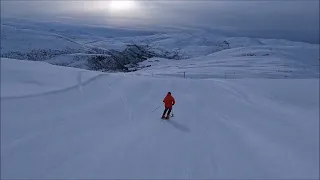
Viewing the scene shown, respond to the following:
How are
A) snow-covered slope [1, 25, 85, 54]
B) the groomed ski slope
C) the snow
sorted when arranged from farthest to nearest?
1. snow-covered slope [1, 25, 85, 54]
2. the snow
3. the groomed ski slope

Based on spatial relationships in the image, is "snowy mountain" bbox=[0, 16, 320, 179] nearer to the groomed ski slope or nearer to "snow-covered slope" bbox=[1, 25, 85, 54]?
the groomed ski slope

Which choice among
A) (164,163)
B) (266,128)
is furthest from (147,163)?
(266,128)

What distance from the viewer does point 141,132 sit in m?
9.13

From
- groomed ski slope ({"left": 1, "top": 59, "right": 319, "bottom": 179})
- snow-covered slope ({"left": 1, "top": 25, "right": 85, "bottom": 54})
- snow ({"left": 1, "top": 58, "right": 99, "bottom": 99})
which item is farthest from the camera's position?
snow-covered slope ({"left": 1, "top": 25, "right": 85, "bottom": 54})

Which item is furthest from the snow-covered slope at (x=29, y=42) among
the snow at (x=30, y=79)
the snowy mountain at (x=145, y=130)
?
the snowy mountain at (x=145, y=130)

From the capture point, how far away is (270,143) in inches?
344

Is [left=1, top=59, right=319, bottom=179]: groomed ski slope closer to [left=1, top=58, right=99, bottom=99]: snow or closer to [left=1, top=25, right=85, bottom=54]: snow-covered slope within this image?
[left=1, top=58, right=99, bottom=99]: snow

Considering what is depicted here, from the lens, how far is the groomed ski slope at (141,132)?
6629mm

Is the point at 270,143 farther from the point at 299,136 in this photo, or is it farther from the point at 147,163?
the point at 147,163

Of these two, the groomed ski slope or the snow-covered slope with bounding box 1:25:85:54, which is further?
the snow-covered slope with bounding box 1:25:85:54

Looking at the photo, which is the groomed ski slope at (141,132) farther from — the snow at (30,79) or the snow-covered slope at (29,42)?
the snow-covered slope at (29,42)

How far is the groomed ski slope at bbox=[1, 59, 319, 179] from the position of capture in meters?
6.63

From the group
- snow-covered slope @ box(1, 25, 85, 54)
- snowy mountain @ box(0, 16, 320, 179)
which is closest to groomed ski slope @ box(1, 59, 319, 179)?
snowy mountain @ box(0, 16, 320, 179)

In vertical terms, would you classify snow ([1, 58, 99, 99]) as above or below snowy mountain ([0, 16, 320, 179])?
above
